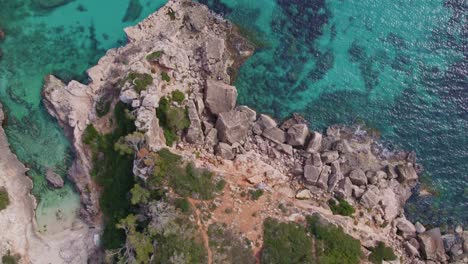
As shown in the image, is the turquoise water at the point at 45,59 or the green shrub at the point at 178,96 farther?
the turquoise water at the point at 45,59

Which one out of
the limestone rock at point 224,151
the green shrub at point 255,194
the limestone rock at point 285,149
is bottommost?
the limestone rock at point 224,151

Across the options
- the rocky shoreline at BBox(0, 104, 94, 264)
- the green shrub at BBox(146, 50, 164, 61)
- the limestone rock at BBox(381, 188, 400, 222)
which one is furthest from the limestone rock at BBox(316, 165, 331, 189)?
the rocky shoreline at BBox(0, 104, 94, 264)

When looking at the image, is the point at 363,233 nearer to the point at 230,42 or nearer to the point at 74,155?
the point at 230,42

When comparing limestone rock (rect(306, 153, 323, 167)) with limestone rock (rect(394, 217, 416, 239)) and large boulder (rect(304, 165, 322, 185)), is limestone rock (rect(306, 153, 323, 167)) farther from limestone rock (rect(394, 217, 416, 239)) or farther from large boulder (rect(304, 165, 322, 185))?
limestone rock (rect(394, 217, 416, 239))

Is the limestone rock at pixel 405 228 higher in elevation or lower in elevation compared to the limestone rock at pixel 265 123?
lower

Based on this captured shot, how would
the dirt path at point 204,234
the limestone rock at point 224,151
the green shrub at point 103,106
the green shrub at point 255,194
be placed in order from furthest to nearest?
the green shrub at point 103,106 → the limestone rock at point 224,151 → the green shrub at point 255,194 → the dirt path at point 204,234

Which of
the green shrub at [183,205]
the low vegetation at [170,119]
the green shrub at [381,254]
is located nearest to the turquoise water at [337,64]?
the green shrub at [381,254]

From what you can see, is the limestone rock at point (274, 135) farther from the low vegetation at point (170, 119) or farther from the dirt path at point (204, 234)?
the dirt path at point (204, 234)

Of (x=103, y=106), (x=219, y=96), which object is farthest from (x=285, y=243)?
(x=103, y=106)

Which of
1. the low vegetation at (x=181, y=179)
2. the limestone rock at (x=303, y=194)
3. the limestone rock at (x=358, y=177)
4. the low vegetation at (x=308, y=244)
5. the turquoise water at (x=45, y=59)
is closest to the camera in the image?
the low vegetation at (x=308, y=244)
